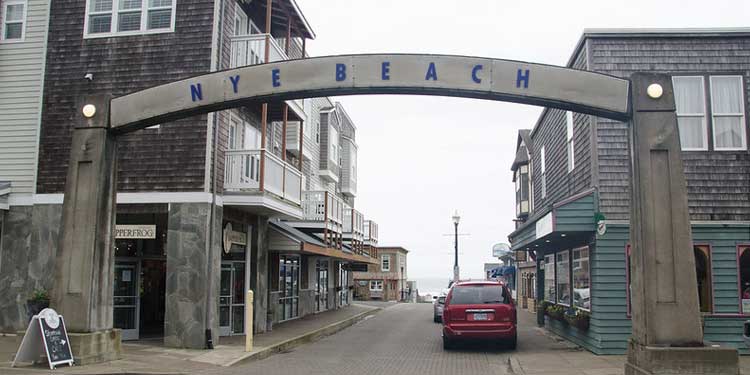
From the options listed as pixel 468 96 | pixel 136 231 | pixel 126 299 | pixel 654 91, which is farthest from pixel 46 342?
pixel 654 91

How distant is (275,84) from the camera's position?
448 inches

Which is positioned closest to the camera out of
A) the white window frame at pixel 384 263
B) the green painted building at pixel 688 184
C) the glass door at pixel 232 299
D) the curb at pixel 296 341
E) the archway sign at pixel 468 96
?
the archway sign at pixel 468 96

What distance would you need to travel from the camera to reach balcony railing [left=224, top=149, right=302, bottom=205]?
54.1 ft

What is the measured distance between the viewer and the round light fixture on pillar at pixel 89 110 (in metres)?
12.2

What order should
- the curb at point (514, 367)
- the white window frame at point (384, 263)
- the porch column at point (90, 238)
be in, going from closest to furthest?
the porch column at point (90, 238) < the curb at point (514, 367) < the white window frame at point (384, 263)

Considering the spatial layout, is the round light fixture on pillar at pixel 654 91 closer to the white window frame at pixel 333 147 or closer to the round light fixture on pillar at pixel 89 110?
the round light fixture on pillar at pixel 89 110

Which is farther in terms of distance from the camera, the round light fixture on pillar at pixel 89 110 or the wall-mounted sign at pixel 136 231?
the wall-mounted sign at pixel 136 231

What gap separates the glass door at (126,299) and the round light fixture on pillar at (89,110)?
20.4 ft

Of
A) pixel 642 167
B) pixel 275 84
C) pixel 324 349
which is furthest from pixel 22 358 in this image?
pixel 642 167

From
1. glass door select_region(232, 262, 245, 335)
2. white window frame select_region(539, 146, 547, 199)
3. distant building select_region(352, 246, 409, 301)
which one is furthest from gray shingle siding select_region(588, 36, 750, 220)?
distant building select_region(352, 246, 409, 301)

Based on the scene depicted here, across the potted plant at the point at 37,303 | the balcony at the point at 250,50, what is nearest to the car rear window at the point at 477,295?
the balcony at the point at 250,50

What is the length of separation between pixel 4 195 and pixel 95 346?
7277mm

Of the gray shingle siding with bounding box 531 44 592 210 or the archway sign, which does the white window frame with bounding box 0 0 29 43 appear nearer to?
the archway sign

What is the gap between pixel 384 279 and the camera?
55438mm
